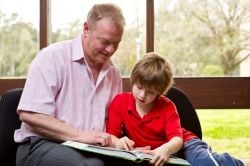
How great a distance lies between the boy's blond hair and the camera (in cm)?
175

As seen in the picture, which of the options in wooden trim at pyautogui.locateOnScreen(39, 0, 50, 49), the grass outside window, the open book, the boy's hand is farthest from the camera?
the grass outside window

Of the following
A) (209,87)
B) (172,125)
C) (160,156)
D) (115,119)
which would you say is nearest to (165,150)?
(160,156)

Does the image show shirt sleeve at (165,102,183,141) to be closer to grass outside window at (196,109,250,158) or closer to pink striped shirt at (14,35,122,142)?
pink striped shirt at (14,35,122,142)

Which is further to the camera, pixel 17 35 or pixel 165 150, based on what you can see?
pixel 17 35

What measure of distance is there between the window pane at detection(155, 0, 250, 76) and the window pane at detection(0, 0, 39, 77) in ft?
2.74

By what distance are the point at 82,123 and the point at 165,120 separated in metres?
0.37

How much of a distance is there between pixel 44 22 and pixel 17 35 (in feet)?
0.68

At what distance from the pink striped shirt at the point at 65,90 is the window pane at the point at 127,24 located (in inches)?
33.2

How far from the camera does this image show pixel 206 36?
277 centimetres

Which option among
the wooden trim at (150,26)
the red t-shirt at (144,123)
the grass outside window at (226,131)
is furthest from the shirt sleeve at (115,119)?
the grass outside window at (226,131)

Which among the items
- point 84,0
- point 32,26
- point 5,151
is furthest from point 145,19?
point 5,151

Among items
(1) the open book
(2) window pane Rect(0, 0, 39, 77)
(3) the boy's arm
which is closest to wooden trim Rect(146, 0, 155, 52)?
(2) window pane Rect(0, 0, 39, 77)

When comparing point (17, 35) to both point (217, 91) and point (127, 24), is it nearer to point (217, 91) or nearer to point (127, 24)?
point (127, 24)

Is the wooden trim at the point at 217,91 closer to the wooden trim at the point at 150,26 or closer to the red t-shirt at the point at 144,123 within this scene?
the wooden trim at the point at 150,26
